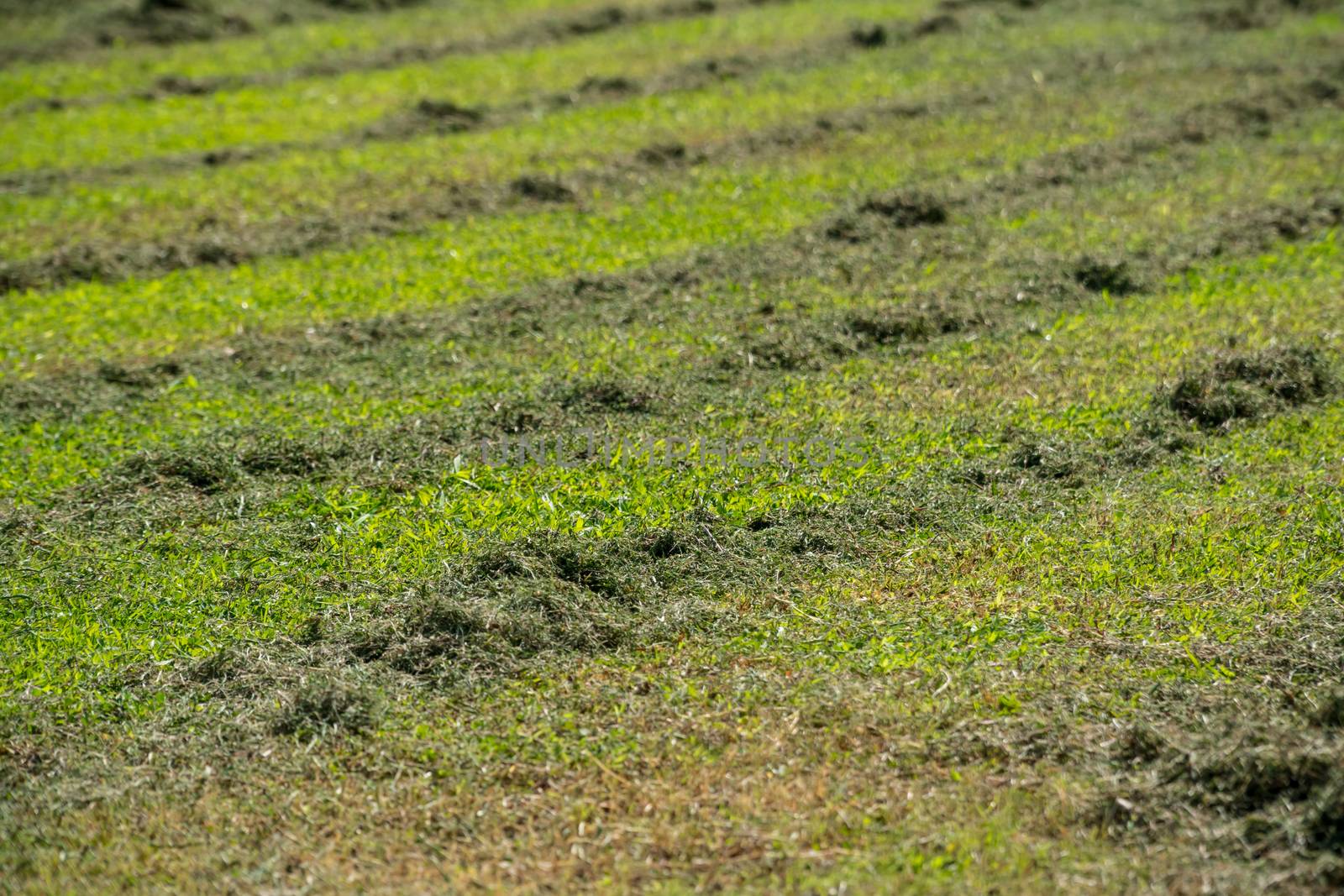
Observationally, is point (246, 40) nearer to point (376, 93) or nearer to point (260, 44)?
point (260, 44)

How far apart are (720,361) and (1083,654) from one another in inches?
125

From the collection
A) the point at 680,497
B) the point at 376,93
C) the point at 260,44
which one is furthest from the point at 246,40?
the point at 680,497

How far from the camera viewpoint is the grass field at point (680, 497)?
15.6ft

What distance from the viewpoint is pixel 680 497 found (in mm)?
6680

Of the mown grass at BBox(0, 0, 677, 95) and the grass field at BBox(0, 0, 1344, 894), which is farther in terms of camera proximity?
the mown grass at BBox(0, 0, 677, 95)

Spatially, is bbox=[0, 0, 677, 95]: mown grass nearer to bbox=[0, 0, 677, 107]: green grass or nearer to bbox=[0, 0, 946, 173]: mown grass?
bbox=[0, 0, 677, 107]: green grass

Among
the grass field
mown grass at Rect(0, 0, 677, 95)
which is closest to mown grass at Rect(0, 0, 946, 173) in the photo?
the grass field

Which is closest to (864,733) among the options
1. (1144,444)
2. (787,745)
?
(787,745)

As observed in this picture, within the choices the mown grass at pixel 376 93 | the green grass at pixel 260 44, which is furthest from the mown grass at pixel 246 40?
the mown grass at pixel 376 93

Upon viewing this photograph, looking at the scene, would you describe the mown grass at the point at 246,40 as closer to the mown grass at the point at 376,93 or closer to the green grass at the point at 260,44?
the green grass at the point at 260,44

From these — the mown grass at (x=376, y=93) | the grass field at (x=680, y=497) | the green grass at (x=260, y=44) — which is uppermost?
the green grass at (x=260, y=44)

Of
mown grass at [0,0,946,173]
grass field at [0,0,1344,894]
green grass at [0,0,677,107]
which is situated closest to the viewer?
grass field at [0,0,1344,894]

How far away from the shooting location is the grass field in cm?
477

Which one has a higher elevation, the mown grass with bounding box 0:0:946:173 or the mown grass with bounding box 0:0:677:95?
the mown grass with bounding box 0:0:677:95
